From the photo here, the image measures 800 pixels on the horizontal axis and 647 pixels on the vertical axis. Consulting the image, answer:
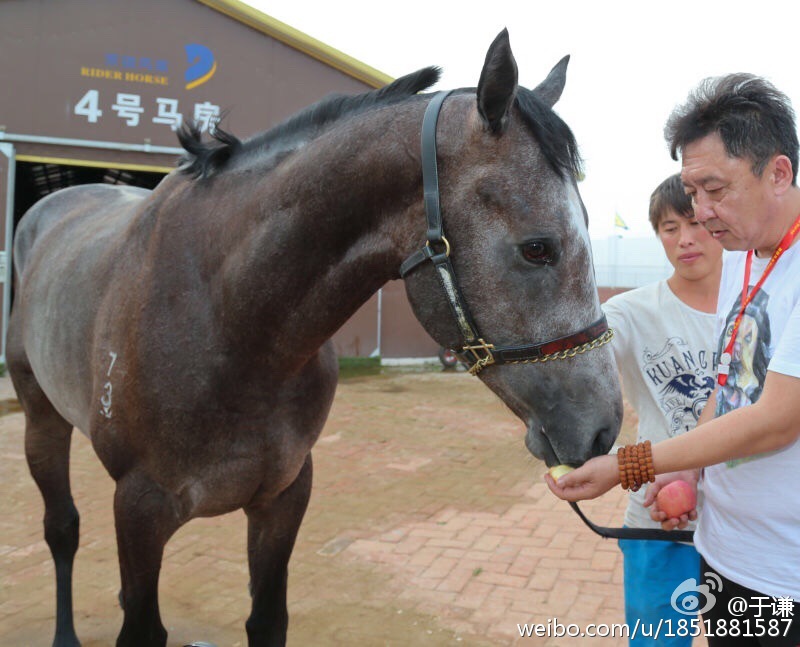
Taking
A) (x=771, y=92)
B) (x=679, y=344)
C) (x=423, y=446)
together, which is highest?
(x=771, y=92)

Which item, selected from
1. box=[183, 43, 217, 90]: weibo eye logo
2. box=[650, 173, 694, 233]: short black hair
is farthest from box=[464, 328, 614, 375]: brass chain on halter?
box=[183, 43, 217, 90]: weibo eye logo

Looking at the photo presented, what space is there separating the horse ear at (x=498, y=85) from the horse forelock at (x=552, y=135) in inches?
2.1

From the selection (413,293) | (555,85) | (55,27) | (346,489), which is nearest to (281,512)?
(413,293)

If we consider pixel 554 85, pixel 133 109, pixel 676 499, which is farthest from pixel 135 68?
pixel 676 499

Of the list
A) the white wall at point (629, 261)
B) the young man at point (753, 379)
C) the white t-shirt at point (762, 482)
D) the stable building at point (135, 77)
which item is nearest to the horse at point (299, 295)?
the young man at point (753, 379)

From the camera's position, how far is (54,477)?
10.7 ft

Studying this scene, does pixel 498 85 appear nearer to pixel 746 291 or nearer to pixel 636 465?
pixel 746 291

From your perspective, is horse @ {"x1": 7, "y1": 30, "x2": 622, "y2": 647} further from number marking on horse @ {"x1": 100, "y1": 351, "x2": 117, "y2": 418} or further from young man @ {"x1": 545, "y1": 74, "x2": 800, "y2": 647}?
young man @ {"x1": 545, "y1": 74, "x2": 800, "y2": 647}

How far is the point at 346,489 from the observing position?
5152 mm

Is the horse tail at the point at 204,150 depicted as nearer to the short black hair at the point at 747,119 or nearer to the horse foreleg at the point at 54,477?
the short black hair at the point at 747,119

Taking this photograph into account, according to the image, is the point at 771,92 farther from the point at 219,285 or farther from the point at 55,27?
the point at 55,27

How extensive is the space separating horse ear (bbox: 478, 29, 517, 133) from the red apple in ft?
3.62

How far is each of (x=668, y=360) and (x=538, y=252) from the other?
0.96m

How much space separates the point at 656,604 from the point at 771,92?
5.28 feet
